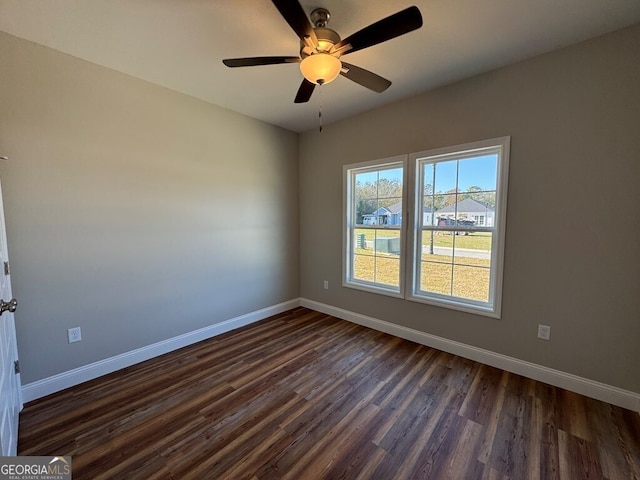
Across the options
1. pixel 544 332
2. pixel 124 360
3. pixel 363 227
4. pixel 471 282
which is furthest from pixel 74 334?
pixel 544 332

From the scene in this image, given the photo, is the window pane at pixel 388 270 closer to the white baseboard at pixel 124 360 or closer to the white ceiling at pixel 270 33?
the white baseboard at pixel 124 360

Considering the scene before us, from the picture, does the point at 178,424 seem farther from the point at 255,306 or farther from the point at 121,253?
the point at 255,306

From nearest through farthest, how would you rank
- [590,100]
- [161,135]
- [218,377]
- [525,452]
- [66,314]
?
[525,452]
[590,100]
[66,314]
[218,377]
[161,135]

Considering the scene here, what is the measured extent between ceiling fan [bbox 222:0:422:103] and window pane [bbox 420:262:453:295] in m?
1.86

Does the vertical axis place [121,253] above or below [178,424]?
above

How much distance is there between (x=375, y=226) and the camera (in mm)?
3359

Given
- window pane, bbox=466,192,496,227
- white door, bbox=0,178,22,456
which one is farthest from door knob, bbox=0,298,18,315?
window pane, bbox=466,192,496,227

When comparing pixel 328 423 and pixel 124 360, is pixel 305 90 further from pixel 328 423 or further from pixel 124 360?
pixel 124 360

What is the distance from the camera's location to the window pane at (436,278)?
2.80 metres

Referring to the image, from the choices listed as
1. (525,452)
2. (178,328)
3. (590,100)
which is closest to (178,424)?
(178,328)

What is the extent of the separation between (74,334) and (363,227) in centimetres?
305

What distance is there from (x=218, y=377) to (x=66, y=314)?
4.34 feet

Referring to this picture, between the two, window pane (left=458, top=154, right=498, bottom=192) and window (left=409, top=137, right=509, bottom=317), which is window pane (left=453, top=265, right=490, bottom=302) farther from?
window pane (left=458, top=154, right=498, bottom=192)

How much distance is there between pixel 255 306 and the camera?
3.57m
